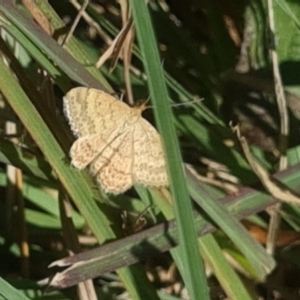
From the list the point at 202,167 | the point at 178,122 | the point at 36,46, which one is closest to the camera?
the point at 36,46

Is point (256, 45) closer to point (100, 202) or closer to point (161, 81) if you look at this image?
point (100, 202)

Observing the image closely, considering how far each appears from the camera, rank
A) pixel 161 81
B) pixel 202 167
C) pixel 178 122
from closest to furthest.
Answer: pixel 161 81 → pixel 178 122 → pixel 202 167

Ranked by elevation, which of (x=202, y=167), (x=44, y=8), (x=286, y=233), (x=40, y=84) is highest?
(x=44, y=8)

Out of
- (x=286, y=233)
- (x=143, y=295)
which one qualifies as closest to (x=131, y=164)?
(x=143, y=295)

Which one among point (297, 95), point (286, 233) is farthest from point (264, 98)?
point (286, 233)

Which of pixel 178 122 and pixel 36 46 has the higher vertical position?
pixel 36 46

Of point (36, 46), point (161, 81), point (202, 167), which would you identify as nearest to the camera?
point (161, 81)

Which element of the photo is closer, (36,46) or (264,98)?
(36,46)

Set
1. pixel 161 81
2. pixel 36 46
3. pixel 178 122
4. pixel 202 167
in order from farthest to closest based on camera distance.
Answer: pixel 202 167
pixel 178 122
pixel 36 46
pixel 161 81

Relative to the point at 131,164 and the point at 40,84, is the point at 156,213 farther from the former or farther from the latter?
the point at 40,84
